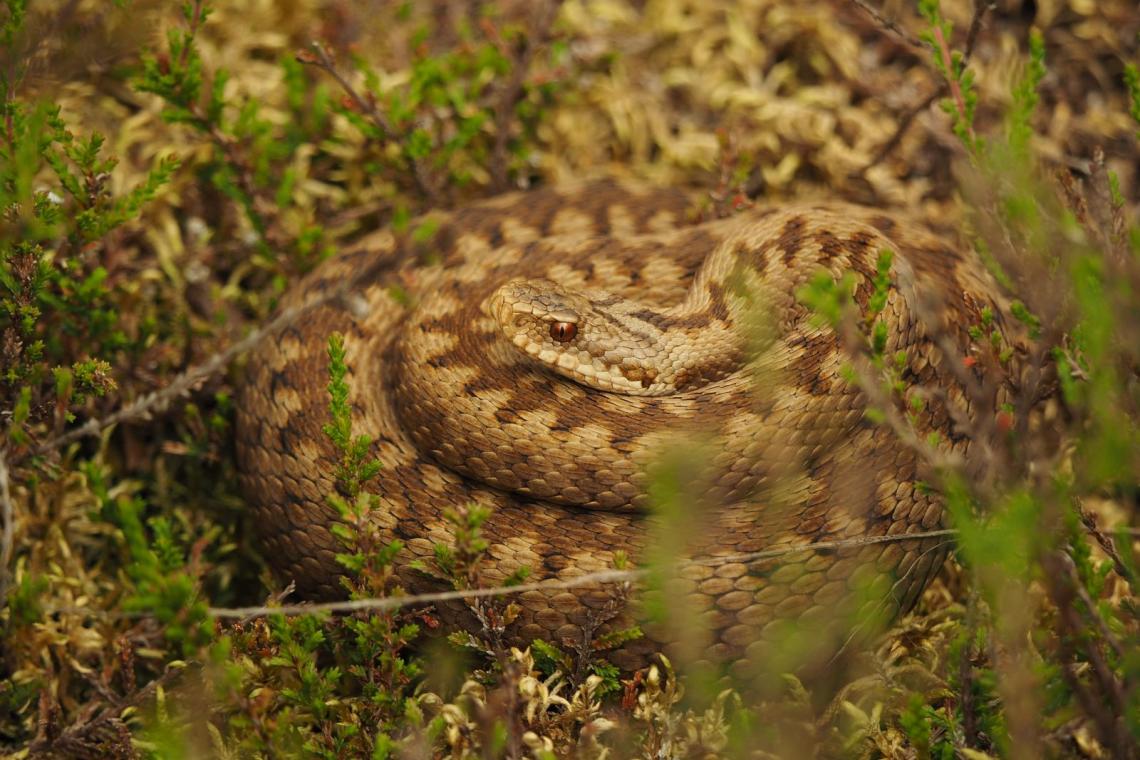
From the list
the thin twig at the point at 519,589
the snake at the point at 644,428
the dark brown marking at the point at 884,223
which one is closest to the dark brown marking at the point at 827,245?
the snake at the point at 644,428

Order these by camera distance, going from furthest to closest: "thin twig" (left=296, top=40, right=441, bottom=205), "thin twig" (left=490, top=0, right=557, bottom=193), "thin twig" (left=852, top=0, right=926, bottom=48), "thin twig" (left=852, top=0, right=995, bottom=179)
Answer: "thin twig" (left=490, top=0, right=557, bottom=193) → "thin twig" (left=296, top=40, right=441, bottom=205) → "thin twig" (left=852, top=0, right=995, bottom=179) → "thin twig" (left=852, top=0, right=926, bottom=48)

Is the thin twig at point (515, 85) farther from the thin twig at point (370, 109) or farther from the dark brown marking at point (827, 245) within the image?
the dark brown marking at point (827, 245)

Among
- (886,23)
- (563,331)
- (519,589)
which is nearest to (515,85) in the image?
(563,331)

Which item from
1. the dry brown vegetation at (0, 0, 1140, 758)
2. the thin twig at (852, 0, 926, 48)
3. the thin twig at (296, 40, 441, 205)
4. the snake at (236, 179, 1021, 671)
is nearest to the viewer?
the dry brown vegetation at (0, 0, 1140, 758)

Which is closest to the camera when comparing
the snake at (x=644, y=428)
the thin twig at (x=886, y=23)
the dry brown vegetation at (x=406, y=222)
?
the dry brown vegetation at (x=406, y=222)

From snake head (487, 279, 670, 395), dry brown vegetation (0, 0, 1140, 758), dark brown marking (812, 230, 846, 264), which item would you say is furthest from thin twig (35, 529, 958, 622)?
dark brown marking (812, 230, 846, 264)

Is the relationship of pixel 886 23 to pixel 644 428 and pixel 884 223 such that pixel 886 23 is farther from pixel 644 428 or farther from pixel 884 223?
pixel 644 428

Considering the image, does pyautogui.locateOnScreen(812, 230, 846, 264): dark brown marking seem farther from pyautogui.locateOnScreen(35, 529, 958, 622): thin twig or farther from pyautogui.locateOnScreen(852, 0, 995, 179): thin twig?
pyautogui.locateOnScreen(35, 529, 958, 622): thin twig
